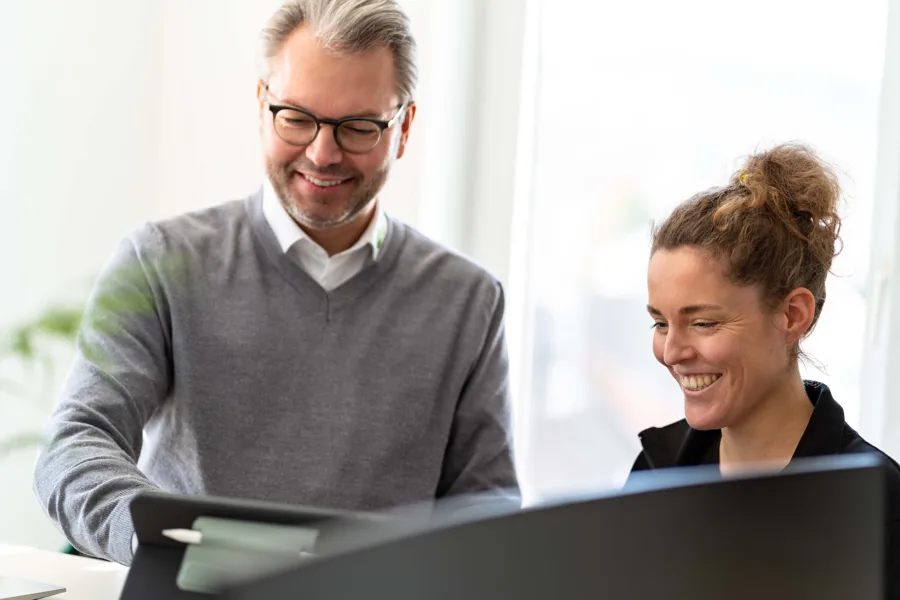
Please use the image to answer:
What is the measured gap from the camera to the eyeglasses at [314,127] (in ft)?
6.50

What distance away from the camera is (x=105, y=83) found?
10.1ft

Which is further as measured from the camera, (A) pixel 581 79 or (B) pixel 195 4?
(B) pixel 195 4

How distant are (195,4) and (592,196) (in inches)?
49.9

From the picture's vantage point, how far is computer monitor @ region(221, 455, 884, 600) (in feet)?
1.55

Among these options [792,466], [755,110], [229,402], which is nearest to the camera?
[792,466]

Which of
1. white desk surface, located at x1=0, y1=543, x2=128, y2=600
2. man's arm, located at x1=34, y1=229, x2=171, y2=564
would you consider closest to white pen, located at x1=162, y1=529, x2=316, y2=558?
man's arm, located at x1=34, y1=229, x2=171, y2=564

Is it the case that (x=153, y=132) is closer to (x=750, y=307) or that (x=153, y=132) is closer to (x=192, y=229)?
(x=192, y=229)

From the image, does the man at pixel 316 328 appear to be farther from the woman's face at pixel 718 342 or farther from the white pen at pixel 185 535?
the white pen at pixel 185 535

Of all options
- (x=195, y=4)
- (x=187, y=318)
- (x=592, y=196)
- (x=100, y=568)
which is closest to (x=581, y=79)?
(x=592, y=196)

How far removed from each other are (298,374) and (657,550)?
1509 mm

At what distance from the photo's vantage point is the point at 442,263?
7.30 feet

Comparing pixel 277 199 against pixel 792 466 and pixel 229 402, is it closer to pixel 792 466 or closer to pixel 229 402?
pixel 229 402

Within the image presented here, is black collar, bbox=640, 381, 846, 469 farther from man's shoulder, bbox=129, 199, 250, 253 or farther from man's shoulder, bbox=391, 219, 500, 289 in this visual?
man's shoulder, bbox=129, 199, 250, 253

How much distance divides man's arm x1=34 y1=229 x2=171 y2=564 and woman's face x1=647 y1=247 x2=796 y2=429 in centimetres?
81
